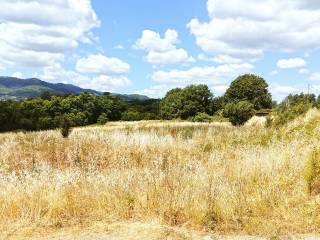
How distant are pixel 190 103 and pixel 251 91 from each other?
39.6ft

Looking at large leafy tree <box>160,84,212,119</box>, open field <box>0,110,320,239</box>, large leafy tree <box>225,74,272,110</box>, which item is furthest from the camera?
large leafy tree <box>160,84,212,119</box>

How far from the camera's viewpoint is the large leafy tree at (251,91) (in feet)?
280

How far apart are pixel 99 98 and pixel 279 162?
95.3m

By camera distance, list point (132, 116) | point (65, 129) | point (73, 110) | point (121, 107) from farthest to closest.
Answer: point (121, 107) → point (73, 110) → point (132, 116) → point (65, 129)

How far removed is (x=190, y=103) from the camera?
89.1 meters

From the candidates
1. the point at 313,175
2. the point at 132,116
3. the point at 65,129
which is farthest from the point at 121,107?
the point at 313,175

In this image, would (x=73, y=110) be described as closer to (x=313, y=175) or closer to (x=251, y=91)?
(x=251, y=91)

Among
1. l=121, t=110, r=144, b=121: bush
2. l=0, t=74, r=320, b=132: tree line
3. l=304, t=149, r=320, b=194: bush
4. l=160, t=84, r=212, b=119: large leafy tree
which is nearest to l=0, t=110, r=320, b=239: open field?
l=304, t=149, r=320, b=194: bush

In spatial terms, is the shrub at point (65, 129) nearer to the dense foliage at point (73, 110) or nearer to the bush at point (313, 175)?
the bush at point (313, 175)

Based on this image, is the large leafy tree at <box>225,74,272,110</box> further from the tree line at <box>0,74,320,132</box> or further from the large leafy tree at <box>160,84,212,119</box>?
the large leafy tree at <box>160,84,212,119</box>

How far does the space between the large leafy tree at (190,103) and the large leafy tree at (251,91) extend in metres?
5.15

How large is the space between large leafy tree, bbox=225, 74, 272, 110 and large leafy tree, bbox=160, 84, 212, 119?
5.15 metres

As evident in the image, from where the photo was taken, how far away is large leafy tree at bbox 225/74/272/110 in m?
85.4

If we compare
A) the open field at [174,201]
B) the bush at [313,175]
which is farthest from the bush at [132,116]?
the bush at [313,175]
